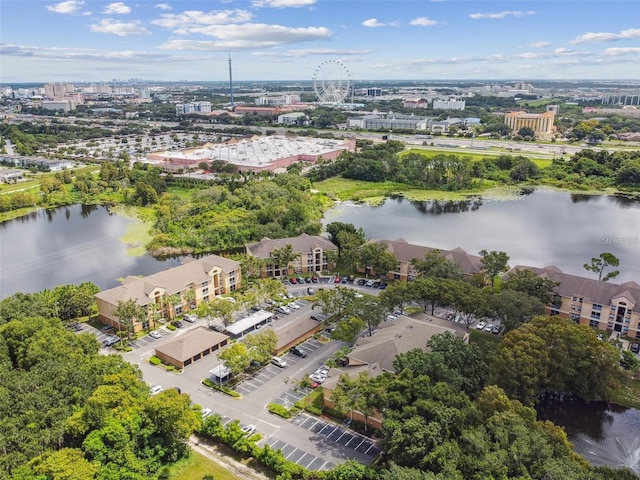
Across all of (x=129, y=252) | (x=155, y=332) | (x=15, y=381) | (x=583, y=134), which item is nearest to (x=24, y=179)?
(x=129, y=252)

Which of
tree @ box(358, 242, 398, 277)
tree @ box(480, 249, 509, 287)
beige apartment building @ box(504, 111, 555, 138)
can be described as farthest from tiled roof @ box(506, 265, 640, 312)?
beige apartment building @ box(504, 111, 555, 138)

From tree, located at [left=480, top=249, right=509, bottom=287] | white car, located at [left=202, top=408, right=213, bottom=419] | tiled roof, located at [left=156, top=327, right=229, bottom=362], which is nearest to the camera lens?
white car, located at [left=202, top=408, right=213, bottom=419]

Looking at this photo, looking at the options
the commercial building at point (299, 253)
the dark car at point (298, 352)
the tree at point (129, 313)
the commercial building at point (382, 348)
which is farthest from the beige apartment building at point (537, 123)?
the tree at point (129, 313)

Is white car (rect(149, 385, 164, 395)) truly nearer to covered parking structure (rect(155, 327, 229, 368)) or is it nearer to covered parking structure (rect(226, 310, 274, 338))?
covered parking structure (rect(155, 327, 229, 368))

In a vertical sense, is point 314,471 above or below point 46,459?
below

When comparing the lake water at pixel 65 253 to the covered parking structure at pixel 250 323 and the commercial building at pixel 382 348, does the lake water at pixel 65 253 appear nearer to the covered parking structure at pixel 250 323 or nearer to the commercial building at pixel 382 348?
the covered parking structure at pixel 250 323

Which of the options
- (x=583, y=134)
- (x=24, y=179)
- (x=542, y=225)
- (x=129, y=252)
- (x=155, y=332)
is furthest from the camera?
(x=583, y=134)

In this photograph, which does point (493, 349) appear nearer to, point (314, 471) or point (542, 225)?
point (314, 471)
